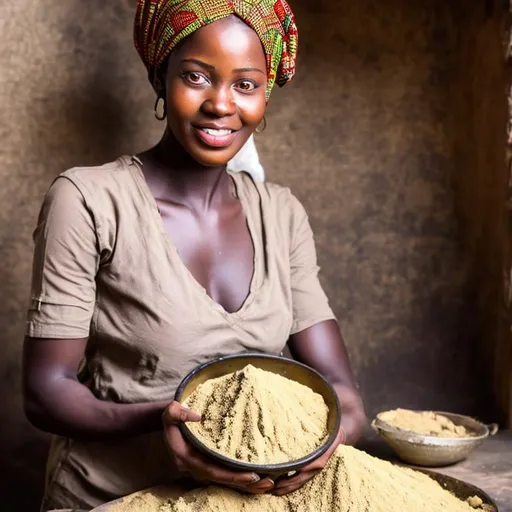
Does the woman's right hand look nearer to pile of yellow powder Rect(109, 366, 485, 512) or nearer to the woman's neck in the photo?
pile of yellow powder Rect(109, 366, 485, 512)

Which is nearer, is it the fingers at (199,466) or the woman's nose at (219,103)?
the fingers at (199,466)

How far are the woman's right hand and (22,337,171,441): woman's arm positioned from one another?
5.5 inches

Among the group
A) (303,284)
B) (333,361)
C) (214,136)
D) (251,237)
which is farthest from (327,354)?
(214,136)

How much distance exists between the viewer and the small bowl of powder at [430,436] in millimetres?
1670

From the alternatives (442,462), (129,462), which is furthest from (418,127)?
(129,462)

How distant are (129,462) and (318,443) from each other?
1.37ft

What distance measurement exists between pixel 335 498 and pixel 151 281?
482 millimetres

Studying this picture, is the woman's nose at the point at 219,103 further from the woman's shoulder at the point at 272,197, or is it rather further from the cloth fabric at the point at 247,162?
the cloth fabric at the point at 247,162

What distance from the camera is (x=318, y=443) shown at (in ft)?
3.63

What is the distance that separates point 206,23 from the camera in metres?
1.33

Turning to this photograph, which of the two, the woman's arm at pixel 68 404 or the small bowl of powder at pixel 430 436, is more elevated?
the woman's arm at pixel 68 404

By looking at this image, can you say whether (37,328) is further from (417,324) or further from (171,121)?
(417,324)

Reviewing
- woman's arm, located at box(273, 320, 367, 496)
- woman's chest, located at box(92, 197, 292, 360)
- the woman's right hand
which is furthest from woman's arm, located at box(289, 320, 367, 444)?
the woman's right hand

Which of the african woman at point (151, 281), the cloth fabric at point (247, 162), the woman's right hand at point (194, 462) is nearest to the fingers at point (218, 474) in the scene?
the woman's right hand at point (194, 462)
